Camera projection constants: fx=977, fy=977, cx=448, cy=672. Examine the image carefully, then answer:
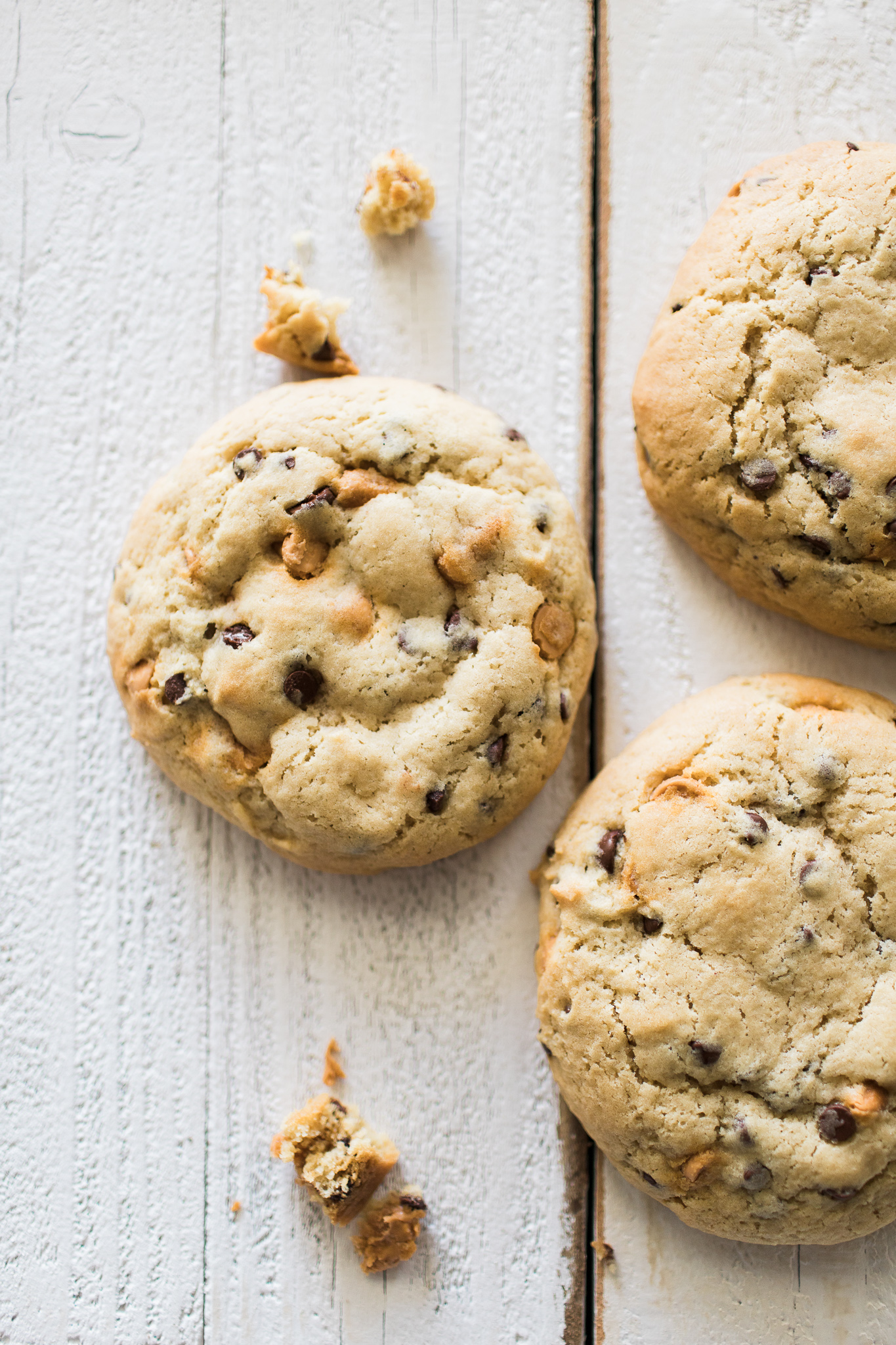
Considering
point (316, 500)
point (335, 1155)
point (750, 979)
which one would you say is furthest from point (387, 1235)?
point (316, 500)

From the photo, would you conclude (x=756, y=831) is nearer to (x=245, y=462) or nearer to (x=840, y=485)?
(x=840, y=485)

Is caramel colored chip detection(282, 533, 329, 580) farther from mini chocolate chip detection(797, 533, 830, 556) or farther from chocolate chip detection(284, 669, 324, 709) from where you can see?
mini chocolate chip detection(797, 533, 830, 556)

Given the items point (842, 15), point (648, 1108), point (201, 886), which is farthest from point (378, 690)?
point (842, 15)

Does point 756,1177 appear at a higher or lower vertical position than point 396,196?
lower

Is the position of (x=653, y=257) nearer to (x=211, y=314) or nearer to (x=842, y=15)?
(x=842, y=15)

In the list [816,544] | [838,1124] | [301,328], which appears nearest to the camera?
[838,1124]

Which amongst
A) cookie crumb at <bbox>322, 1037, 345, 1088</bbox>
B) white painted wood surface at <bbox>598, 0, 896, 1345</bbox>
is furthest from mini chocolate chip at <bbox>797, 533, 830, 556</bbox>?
cookie crumb at <bbox>322, 1037, 345, 1088</bbox>

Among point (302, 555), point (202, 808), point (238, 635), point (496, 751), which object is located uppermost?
point (302, 555)

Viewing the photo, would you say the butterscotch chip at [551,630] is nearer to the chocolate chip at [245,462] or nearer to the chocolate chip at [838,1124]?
the chocolate chip at [245,462]
